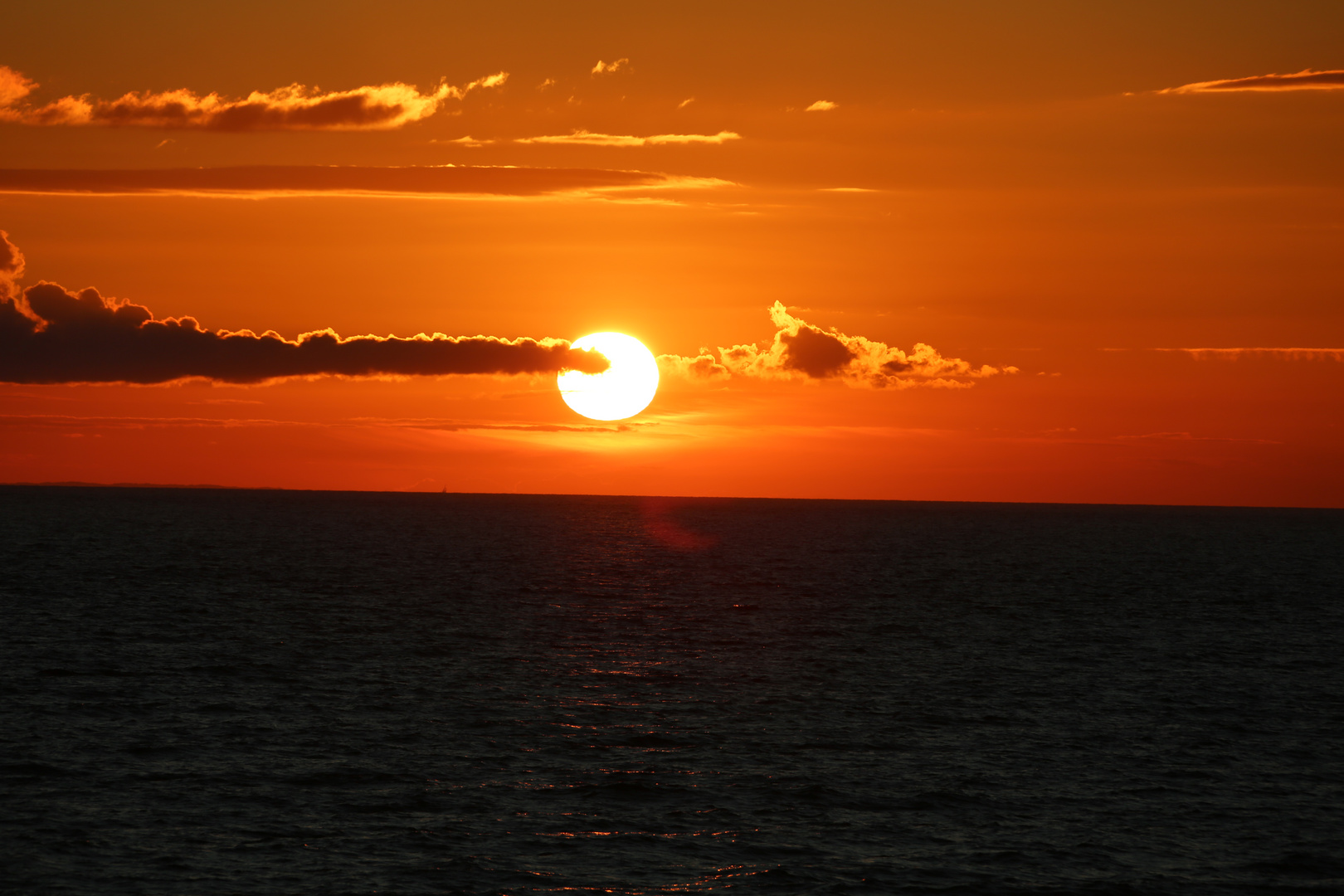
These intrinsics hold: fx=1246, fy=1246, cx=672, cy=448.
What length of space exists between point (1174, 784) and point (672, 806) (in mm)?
15462

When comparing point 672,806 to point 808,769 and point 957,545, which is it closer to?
point 808,769

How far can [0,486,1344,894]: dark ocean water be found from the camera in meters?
29.3

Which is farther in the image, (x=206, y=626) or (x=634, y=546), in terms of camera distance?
(x=634, y=546)

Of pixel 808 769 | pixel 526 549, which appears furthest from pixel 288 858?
pixel 526 549

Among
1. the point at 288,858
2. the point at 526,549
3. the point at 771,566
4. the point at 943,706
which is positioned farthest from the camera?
the point at 526,549

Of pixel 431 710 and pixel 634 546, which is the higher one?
pixel 634 546

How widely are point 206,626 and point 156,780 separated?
38695mm

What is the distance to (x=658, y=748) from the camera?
41188 mm

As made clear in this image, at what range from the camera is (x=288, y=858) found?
28.9 metres

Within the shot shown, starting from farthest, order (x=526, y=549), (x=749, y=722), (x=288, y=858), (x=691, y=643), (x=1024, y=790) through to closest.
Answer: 1. (x=526, y=549)
2. (x=691, y=643)
3. (x=749, y=722)
4. (x=1024, y=790)
5. (x=288, y=858)

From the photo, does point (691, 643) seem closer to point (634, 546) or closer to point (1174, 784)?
point (1174, 784)

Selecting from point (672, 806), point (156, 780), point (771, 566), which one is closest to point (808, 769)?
point (672, 806)

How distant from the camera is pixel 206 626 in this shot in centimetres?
7225

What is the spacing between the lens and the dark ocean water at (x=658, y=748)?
29281mm
